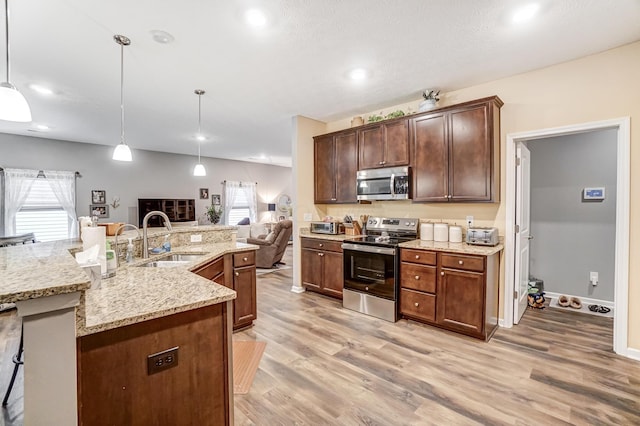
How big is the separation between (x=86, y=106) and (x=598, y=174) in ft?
22.5

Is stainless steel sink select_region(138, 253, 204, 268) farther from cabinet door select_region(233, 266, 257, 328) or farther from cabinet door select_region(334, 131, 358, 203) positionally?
cabinet door select_region(334, 131, 358, 203)

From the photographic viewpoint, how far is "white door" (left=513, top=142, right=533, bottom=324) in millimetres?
3158

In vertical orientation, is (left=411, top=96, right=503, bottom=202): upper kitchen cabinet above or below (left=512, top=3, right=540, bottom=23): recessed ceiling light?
below

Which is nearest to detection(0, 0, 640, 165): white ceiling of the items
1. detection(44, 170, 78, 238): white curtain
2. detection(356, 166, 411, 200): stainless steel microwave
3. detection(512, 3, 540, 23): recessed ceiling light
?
detection(512, 3, 540, 23): recessed ceiling light

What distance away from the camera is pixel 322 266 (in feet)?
13.7

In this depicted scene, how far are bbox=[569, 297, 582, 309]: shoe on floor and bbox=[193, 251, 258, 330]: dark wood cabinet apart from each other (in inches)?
156

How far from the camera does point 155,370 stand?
122 centimetres

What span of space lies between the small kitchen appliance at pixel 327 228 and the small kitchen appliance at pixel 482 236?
1.79 m

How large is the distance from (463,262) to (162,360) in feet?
8.76

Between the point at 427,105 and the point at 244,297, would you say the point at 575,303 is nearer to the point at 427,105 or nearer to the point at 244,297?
the point at 427,105

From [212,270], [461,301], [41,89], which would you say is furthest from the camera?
[41,89]

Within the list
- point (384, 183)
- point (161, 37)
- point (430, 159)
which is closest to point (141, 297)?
point (161, 37)

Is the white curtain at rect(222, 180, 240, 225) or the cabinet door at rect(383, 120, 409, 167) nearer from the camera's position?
the cabinet door at rect(383, 120, 409, 167)

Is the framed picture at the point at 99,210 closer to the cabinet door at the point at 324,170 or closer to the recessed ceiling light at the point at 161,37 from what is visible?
the cabinet door at the point at 324,170
